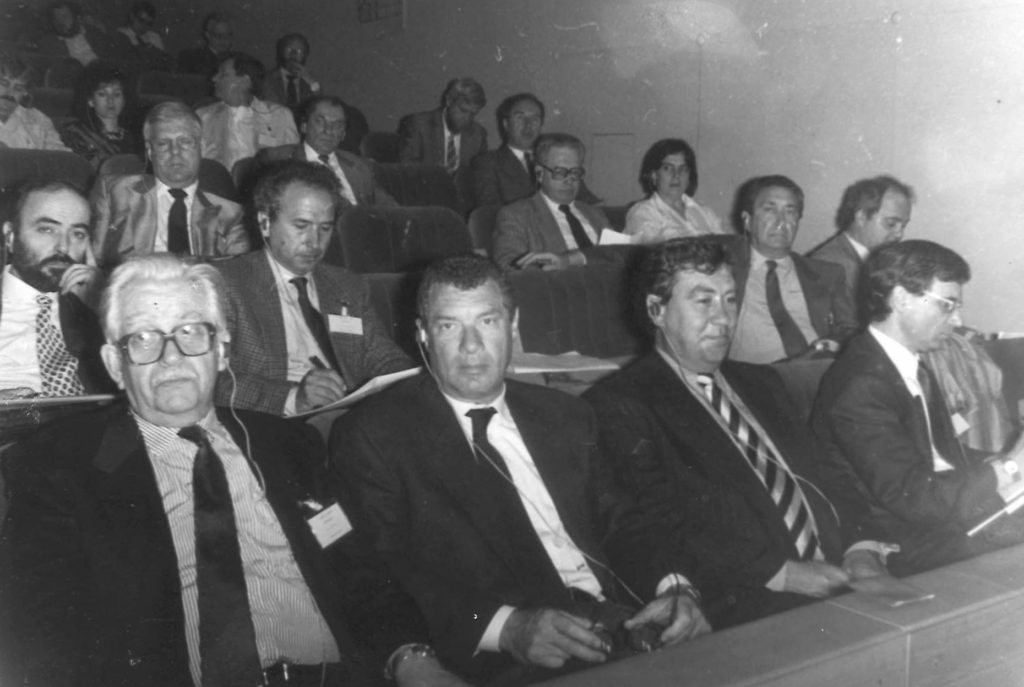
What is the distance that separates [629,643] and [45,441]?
1077 millimetres

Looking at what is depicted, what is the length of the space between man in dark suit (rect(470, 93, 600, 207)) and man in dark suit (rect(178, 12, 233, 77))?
10.2 feet

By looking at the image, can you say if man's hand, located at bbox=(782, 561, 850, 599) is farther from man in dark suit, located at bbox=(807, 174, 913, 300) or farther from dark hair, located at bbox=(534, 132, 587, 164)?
dark hair, located at bbox=(534, 132, 587, 164)

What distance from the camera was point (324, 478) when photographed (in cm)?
184

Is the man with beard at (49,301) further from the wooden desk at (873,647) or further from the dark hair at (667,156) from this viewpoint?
the dark hair at (667,156)

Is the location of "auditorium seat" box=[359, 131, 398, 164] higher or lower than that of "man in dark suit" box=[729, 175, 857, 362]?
higher

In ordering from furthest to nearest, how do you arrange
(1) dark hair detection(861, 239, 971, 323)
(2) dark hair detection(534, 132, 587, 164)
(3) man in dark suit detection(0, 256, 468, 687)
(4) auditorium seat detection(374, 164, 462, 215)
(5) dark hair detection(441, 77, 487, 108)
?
1. (5) dark hair detection(441, 77, 487, 108)
2. (4) auditorium seat detection(374, 164, 462, 215)
3. (2) dark hair detection(534, 132, 587, 164)
4. (1) dark hair detection(861, 239, 971, 323)
5. (3) man in dark suit detection(0, 256, 468, 687)

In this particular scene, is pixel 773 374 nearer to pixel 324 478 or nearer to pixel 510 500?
pixel 510 500

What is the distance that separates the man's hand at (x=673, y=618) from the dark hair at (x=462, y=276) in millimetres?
697

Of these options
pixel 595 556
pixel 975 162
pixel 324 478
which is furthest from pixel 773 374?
pixel 975 162

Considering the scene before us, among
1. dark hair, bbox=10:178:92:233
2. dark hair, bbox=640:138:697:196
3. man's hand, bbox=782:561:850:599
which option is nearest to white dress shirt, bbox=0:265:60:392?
dark hair, bbox=10:178:92:233

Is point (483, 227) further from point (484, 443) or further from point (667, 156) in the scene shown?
point (484, 443)

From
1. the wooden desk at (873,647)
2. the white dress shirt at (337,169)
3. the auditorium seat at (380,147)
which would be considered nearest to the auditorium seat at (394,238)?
the white dress shirt at (337,169)

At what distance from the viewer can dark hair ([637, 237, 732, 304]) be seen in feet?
7.31

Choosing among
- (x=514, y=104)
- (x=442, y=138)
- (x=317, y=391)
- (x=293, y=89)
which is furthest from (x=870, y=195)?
(x=293, y=89)
